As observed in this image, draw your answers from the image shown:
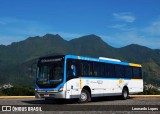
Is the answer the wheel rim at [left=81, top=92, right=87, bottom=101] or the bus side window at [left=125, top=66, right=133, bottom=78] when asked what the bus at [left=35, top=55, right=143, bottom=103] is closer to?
the wheel rim at [left=81, top=92, right=87, bottom=101]

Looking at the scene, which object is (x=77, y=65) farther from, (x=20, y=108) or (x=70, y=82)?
(x=20, y=108)

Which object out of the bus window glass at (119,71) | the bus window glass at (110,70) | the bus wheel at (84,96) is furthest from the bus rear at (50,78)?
the bus window glass at (119,71)

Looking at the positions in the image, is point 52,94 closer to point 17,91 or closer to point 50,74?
point 50,74

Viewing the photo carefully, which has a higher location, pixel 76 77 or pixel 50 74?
pixel 50 74

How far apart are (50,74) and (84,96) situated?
2685 mm

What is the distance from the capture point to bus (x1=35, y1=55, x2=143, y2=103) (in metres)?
20.2

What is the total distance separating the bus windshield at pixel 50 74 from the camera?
20.3 m

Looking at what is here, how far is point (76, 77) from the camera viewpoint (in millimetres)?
20938

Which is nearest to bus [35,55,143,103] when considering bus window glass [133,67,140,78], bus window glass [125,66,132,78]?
bus window glass [125,66,132,78]

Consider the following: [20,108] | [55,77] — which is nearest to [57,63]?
[55,77]

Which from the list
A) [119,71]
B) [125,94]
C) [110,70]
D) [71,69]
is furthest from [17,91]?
[71,69]

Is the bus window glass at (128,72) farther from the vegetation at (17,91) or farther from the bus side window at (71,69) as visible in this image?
the vegetation at (17,91)

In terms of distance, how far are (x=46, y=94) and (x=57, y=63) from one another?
72.6 inches

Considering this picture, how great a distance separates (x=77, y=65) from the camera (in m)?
21.2
